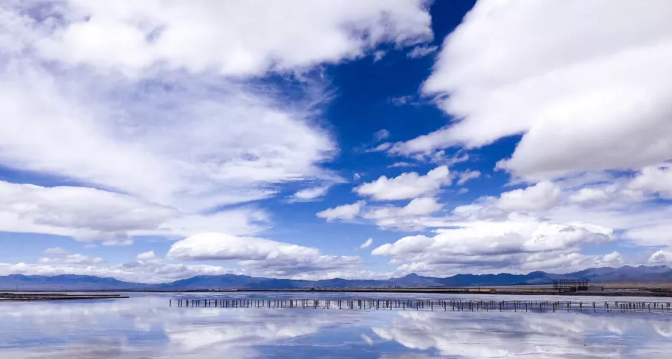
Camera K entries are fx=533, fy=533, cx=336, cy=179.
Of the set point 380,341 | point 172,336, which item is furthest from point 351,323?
Result: point 172,336

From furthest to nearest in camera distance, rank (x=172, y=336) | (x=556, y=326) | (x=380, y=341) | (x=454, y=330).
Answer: (x=556, y=326)
(x=454, y=330)
(x=172, y=336)
(x=380, y=341)

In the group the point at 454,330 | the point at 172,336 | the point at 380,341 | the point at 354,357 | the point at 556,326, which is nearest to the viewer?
the point at 354,357

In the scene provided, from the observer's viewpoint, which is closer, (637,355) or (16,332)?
(637,355)

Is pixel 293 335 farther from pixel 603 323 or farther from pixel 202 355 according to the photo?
pixel 603 323

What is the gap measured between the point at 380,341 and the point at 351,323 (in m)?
16.4

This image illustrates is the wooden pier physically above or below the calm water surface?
below

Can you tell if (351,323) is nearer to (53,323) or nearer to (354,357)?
(354,357)

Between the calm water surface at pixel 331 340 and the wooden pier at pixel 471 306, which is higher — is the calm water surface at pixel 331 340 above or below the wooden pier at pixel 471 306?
above

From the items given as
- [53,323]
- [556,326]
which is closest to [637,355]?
[556,326]

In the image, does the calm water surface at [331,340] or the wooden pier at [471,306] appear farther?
the wooden pier at [471,306]

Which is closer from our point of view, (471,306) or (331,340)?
(331,340)

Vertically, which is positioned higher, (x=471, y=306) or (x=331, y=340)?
(x=331, y=340)

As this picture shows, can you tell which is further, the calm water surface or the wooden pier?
the wooden pier

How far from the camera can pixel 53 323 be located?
57375mm
